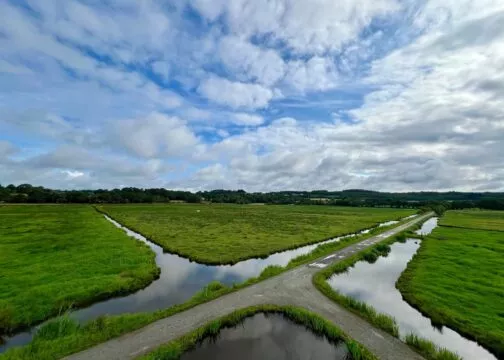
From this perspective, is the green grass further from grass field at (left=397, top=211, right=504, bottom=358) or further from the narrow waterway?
the narrow waterway

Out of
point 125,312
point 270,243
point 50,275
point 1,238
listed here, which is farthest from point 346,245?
point 1,238

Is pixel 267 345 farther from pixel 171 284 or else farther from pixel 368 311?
pixel 171 284

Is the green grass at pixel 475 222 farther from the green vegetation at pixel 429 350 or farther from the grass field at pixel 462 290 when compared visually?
the green vegetation at pixel 429 350

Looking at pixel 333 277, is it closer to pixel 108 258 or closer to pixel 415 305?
pixel 415 305

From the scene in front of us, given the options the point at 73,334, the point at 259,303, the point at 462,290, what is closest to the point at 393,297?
the point at 462,290

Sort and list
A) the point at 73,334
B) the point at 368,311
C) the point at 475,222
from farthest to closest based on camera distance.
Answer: the point at 475,222, the point at 368,311, the point at 73,334

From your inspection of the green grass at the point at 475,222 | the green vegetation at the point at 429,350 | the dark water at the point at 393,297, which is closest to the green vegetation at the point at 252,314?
the green vegetation at the point at 429,350

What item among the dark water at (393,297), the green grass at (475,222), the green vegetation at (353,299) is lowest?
the dark water at (393,297)
